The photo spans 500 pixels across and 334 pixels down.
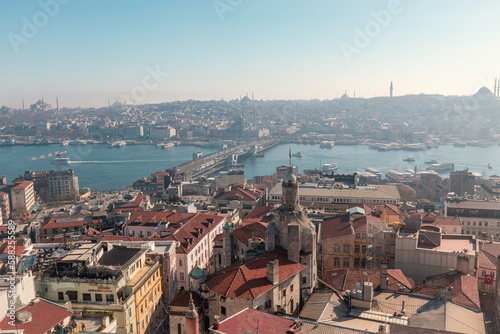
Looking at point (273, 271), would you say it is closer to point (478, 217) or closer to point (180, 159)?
point (478, 217)

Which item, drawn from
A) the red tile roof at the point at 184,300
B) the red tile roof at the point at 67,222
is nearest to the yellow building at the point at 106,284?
the red tile roof at the point at 184,300

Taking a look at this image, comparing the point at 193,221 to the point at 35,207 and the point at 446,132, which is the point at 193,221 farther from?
the point at 446,132

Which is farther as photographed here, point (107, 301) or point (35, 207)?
point (35, 207)

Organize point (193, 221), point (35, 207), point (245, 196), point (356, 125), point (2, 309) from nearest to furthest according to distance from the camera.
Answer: point (2, 309), point (193, 221), point (245, 196), point (35, 207), point (356, 125)

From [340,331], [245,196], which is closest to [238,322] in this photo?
[340,331]

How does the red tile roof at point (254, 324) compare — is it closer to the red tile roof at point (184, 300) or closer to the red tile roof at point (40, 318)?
the red tile roof at point (184, 300)

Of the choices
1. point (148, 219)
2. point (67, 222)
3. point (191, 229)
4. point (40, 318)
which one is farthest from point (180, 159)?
point (40, 318)

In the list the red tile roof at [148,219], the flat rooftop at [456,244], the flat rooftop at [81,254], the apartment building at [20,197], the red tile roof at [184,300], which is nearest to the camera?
the red tile roof at [184,300]
